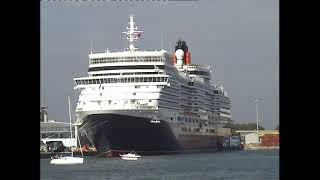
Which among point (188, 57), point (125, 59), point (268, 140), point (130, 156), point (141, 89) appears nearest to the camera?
point (130, 156)

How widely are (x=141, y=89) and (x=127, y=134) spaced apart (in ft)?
13.8

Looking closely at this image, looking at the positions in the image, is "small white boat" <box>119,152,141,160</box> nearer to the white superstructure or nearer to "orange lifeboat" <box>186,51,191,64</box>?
the white superstructure

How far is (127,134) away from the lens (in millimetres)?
45719

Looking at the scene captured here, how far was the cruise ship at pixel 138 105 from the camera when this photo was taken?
46094 mm

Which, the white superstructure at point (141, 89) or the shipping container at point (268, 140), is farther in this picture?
the shipping container at point (268, 140)

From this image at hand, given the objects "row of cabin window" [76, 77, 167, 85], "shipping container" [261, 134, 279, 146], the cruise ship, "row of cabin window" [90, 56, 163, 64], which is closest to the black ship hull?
the cruise ship

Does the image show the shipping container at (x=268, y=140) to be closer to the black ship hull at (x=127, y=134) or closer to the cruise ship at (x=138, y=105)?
the cruise ship at (x=138, y=105)

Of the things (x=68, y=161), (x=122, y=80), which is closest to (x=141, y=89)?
(x=122, y=80)

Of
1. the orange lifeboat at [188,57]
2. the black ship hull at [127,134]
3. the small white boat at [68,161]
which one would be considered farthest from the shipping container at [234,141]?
the small white boat at [68,161]

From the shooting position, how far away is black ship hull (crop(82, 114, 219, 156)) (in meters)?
45.7

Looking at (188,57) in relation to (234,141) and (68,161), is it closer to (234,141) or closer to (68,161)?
(234,141)

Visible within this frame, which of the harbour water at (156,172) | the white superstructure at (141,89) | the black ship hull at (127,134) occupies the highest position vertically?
the white superstructure at (141,89)
